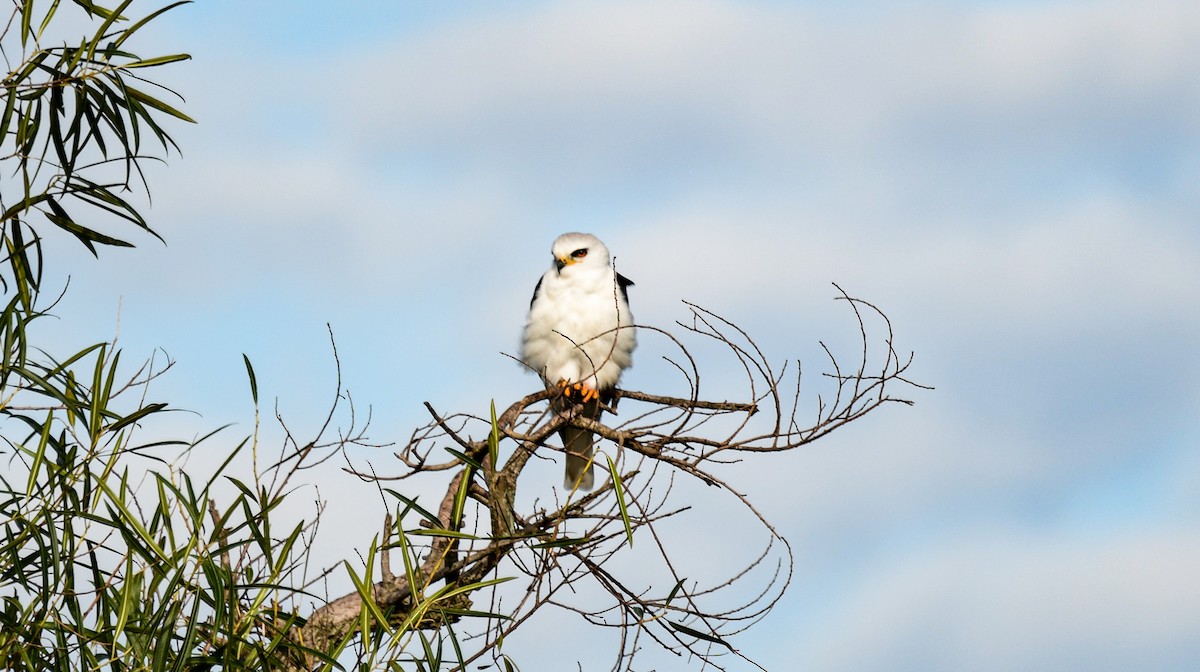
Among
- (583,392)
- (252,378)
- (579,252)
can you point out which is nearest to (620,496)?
(252,378)

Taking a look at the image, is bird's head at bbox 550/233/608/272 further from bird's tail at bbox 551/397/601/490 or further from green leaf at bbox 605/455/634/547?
green leaf at bbox 605/455/634/547

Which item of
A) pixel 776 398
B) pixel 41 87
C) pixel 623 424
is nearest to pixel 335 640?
pixel 623 424

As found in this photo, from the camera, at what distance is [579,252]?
7105 mm

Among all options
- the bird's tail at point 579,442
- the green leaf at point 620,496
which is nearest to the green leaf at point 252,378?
the green leaf at point 620,496

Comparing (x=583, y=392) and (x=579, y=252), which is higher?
(x=579, y=252)

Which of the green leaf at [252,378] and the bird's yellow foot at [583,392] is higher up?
the bird's yellow foot at [583,392]

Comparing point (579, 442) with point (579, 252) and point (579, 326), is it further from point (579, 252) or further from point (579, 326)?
point (579, 252)

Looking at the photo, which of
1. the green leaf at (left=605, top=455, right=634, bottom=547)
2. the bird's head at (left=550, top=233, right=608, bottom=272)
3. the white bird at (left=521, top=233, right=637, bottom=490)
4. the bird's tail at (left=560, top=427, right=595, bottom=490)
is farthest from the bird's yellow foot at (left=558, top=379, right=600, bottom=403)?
the green leaf at (left=605, top=455, right=634, bottom=547)

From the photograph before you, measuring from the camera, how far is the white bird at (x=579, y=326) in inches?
269

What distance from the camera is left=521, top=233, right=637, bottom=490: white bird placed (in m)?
6.84

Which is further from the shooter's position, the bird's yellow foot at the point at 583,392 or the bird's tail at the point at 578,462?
the bird's tail at the point at 578,462

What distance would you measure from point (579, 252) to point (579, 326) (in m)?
0.45

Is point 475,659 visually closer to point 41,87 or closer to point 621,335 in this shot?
point 41,87

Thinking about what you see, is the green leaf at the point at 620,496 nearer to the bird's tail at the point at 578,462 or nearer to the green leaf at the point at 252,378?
the green leaf at the point at 252,378
